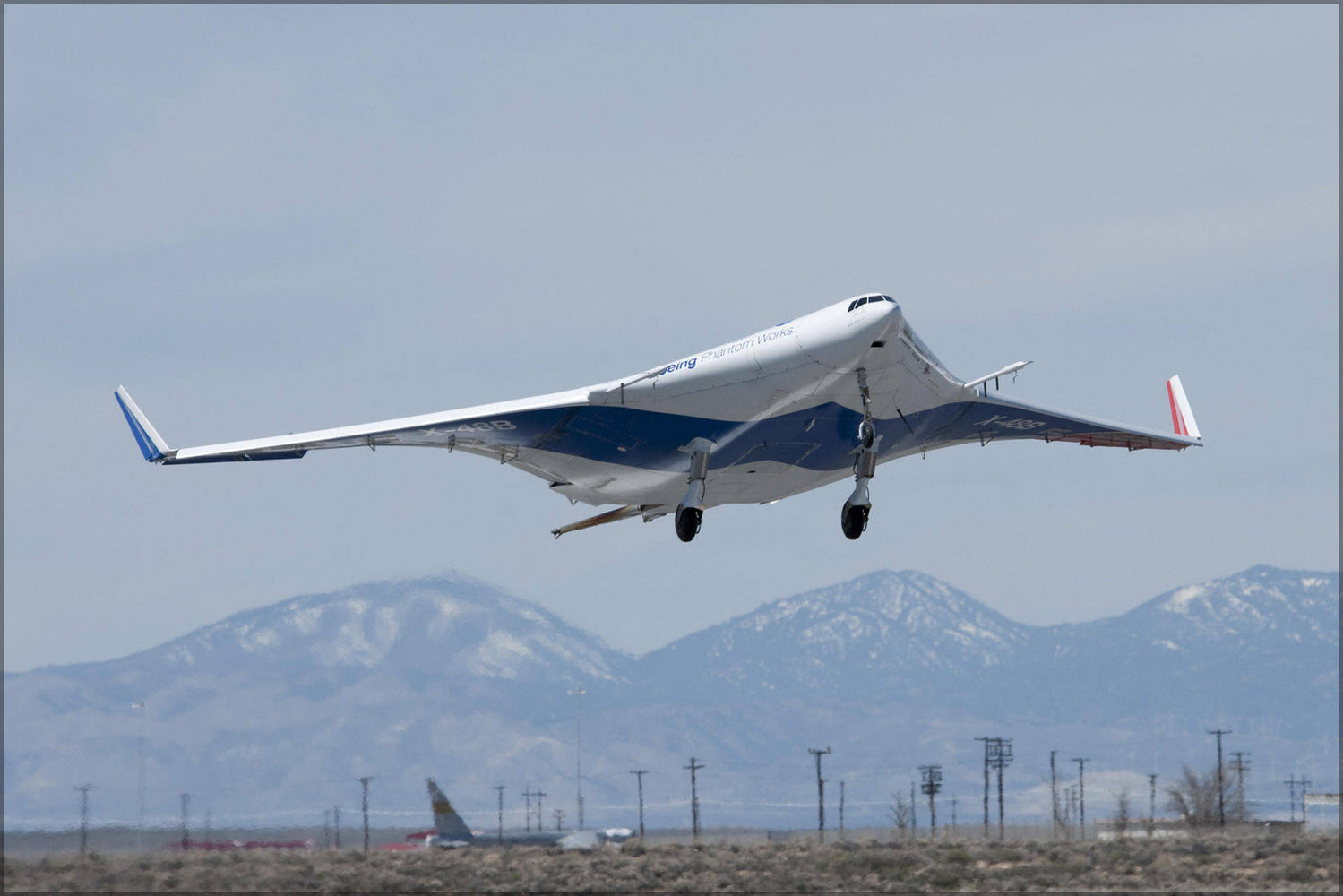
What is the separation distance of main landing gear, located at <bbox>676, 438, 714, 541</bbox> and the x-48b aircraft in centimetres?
5

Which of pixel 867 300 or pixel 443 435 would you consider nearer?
pixel 867 300

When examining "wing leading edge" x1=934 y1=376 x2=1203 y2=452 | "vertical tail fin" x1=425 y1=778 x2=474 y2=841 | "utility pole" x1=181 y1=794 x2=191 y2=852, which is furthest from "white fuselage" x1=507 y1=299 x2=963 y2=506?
"vertical tail fin" x1=425 y1=778 x2=474 y2=841

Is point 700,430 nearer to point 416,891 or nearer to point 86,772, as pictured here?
point 416,891

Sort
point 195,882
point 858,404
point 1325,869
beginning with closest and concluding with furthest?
point 858,404 < point 195,882 < point 1325,869

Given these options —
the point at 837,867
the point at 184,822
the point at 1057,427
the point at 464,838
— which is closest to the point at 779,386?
the point at 1057,427

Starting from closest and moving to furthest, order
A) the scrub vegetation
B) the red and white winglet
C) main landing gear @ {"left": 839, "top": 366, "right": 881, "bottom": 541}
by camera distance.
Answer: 1. main landing gear @ {"left": 839, "top": 366, "right": 881, "bottom": 541}
2. the red and white winglet
3. the scrub vegetation

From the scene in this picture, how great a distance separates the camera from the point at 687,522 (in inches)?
1727

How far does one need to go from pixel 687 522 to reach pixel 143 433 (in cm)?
1968

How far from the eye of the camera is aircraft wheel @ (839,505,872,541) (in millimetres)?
42438

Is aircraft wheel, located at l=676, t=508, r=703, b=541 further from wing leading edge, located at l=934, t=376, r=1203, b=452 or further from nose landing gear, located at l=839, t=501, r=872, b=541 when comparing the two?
wing leading edge, located at l=934, t=376, r=1203, b=452

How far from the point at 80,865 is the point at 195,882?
13.7 feet

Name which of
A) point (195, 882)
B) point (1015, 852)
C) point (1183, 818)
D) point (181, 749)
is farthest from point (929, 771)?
point (195, 882)

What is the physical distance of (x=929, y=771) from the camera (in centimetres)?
15625

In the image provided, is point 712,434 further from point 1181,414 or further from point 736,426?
point 1181,414
